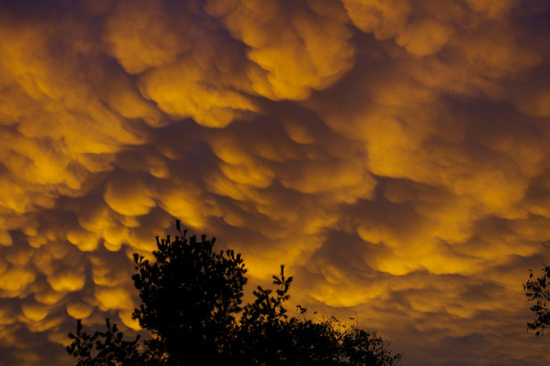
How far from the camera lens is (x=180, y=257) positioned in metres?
16.6

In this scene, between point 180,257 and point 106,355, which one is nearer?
point 106,355

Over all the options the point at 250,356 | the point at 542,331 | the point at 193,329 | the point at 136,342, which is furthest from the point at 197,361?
the point at 542,331

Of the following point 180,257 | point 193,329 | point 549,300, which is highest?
point 549,300

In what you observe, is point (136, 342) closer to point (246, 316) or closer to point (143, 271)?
point (143, 271)

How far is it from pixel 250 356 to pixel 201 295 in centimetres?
353

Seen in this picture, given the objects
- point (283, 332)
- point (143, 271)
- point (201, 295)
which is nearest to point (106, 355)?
point (143, 271)

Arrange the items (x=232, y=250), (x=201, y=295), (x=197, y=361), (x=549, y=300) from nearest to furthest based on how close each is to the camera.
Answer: (x=197, y=361)
(x=201, y=295)
(x=232, y=250)
(x=549, y=300)

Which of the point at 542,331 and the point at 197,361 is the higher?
the point at 542,331

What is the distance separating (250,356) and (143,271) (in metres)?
6.50

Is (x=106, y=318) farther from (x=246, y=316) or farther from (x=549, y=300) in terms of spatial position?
(x=549, y=300)

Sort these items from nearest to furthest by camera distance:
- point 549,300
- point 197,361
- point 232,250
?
point 197,361 < point 232,250 < point 549,300

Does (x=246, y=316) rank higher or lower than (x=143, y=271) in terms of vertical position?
lower

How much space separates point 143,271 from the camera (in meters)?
16.5

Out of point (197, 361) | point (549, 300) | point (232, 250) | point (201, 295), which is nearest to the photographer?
point (197, 361)
